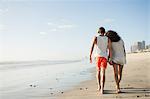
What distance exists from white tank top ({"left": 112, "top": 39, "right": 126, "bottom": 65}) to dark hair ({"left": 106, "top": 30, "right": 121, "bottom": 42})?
11 centimetres

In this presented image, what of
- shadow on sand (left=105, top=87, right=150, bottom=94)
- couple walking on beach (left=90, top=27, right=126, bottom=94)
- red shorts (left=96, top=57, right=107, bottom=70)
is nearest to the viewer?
shadow on sand (left=105, top=87, right=150, bottom=94)

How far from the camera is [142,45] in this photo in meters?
93.2

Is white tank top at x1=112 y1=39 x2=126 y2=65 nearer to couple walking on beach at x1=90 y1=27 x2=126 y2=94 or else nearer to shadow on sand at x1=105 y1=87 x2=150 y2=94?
couple walking on beach at x1=90 y1=27 x2=126 y2=94

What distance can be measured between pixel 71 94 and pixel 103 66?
1209 millimetres

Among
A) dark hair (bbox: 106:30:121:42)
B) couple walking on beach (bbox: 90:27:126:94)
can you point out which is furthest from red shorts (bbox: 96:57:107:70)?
dark hair (bbox: 106:30:121:42)

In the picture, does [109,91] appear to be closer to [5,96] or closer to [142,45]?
[5,96]

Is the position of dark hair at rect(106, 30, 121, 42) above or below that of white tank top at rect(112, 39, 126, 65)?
above

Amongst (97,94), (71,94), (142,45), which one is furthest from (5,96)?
(142,45)

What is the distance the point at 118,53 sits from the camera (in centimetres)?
944

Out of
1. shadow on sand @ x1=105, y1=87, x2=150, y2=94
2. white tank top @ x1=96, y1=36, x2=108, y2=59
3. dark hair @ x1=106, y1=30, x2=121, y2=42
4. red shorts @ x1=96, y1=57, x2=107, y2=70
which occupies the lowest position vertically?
shadow on sand @ x1=105, y1=87, x2=150, y2=94

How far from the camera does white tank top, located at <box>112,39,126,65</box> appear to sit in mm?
9367

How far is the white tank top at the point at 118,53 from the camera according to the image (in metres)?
9.37

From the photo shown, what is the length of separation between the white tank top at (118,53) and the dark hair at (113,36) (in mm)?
106

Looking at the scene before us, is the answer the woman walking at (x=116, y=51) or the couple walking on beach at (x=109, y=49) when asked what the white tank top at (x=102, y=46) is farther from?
the woman walking at (x=116, y=51)
